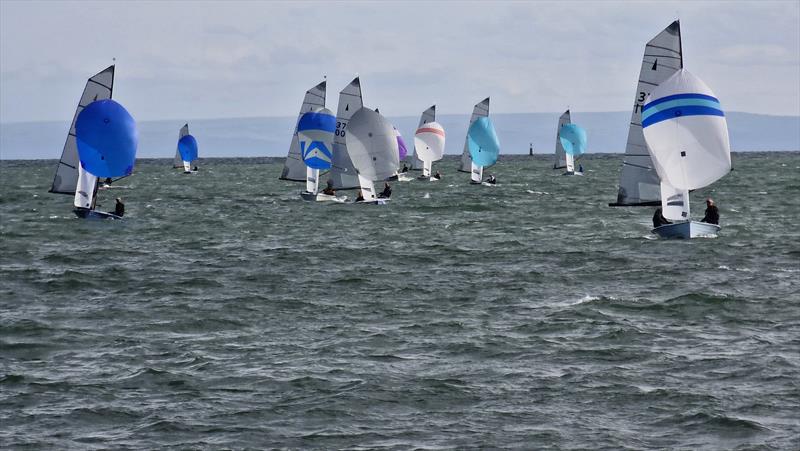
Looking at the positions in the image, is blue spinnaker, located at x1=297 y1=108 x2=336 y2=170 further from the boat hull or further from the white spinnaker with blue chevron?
the boat hull

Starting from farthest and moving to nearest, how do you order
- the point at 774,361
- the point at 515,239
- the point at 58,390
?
the point at 515,239
the point at 774,361
the point at 58,390

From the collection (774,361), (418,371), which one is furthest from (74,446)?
(774,361)

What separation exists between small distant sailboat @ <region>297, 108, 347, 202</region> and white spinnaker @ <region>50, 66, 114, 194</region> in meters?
15.9

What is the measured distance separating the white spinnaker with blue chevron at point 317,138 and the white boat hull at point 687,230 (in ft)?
88.6

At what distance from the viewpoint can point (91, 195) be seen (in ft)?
161

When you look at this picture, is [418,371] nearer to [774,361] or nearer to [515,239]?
[774,361]

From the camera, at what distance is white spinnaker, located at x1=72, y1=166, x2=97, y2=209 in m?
48.1

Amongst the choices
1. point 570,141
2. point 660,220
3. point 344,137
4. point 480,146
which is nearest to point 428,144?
point 480,146

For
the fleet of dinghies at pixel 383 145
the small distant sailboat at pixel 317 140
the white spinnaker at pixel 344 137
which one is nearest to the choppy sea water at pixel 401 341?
the fleet of dinghies at pixel 383 145

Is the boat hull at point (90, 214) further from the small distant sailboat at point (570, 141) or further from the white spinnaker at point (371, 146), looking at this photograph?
the small distant sailboat at point (570, 141)

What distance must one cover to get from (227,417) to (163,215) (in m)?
42.7

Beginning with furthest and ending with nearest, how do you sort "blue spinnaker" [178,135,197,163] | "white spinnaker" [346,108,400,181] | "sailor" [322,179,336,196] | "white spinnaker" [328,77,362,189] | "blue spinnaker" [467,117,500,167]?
"blue spinnaker" [178,135,197,163], "blue spinnaker" [467,117,500,167], "sailor" [322,179,336,196], "white spinnaker" [328,77,362,189], "white spinnaker" [346,108,400,181]

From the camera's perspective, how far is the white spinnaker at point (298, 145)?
66.4 m

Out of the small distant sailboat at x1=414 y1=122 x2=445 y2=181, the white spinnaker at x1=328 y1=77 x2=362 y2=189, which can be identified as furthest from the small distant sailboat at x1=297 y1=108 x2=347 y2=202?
the small distant sailboat at x1=414 y1=122 x2=445 y2=181
